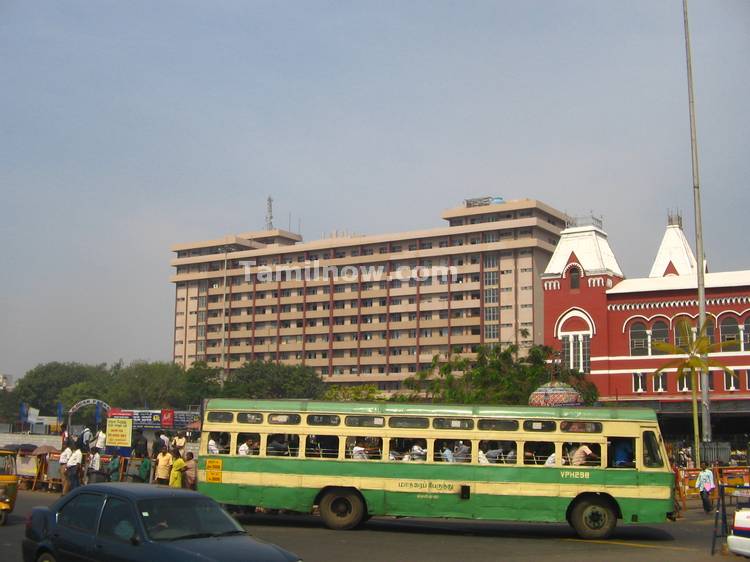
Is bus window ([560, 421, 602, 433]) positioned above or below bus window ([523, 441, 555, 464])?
above

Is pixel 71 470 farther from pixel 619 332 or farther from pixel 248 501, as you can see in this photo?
pixel 619 332

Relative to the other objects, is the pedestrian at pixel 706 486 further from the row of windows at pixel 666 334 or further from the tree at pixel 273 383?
the tree at pixel 273 383

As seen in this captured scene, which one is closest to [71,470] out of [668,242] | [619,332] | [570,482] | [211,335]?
[570,482]

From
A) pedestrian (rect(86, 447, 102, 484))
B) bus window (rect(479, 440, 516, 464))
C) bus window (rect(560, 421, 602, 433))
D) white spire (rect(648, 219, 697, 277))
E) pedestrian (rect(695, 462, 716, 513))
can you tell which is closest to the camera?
bus window (rect(560, 421, 602, 433))

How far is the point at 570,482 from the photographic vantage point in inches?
731

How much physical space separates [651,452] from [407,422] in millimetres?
5428

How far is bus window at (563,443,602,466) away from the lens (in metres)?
18.7

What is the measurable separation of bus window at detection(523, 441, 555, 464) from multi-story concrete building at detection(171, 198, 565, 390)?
246 feet

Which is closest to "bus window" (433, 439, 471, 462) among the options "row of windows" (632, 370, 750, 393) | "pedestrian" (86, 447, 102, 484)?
"pedestrian" (86, 447, 102, 484)

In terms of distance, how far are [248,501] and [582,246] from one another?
54.7 metres

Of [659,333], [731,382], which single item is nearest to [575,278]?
[659,333]

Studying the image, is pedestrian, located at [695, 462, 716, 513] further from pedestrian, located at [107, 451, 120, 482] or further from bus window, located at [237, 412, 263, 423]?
pedestrian, located at [107, 451, 120, 482]

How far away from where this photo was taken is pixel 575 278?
68875mm

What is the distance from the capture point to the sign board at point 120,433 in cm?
3231
